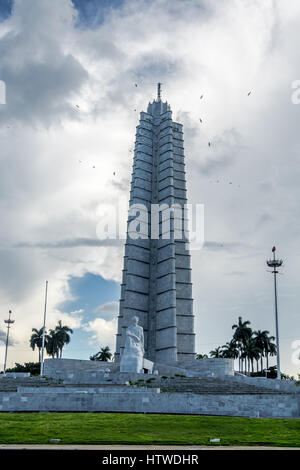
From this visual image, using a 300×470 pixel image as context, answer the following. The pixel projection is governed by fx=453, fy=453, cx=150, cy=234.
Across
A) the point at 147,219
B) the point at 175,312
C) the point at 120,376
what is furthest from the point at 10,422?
the point at 147,219

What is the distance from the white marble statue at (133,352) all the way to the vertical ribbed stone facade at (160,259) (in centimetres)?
1495

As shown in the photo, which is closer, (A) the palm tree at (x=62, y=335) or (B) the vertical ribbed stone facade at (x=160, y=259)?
(B) the vertical ribbed stone facade at (x=160, y=259)

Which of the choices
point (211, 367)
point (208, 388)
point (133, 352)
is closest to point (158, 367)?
point (211, 367)

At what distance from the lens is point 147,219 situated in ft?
201

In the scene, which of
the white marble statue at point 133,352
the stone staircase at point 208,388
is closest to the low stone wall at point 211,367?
the white marble statue at point 133,352

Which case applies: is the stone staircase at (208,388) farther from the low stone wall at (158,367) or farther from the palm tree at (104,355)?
the palm tree at (104,355)

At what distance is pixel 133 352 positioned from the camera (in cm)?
3691

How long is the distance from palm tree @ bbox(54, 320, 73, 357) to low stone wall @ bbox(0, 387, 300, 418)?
45920mm

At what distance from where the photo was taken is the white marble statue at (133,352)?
119ft

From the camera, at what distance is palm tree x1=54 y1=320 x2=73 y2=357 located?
6706 centimetres

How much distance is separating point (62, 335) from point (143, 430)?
2182 inches

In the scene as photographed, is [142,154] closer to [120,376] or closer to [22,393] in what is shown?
[120,376]

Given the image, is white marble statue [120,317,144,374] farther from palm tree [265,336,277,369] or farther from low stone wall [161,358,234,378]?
palm tree [265,336,277,369]
